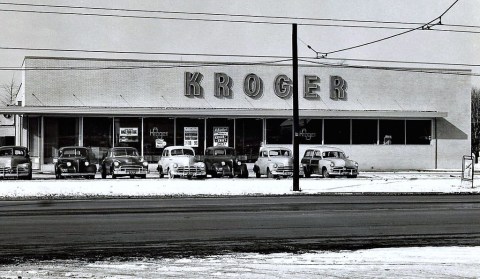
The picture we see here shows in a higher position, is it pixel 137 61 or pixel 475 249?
pixel 137 61

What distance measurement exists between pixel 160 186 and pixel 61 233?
13.5 m

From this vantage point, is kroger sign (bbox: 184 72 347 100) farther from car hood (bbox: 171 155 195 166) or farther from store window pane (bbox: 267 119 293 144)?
car hood (bbox: 171 155 195 166)

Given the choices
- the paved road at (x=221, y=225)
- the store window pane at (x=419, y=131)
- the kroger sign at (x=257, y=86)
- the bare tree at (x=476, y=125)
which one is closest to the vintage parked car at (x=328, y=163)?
the kroger sign at (x=257, y=86)

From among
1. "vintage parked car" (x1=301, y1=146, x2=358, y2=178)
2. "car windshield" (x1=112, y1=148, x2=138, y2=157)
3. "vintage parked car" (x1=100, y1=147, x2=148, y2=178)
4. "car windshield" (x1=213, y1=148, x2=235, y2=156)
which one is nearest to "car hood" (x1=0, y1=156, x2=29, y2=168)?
"vintage parked car" (x1=100, y1=147, x2=148, y2=178)

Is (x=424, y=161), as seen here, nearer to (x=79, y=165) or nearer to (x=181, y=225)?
(x=79, y=165)

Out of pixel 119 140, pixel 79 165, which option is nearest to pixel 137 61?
pixel 119 140

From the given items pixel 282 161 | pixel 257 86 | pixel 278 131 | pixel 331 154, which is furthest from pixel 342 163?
pixel 257 86

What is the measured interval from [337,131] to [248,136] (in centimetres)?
610

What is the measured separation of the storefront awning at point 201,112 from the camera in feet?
121

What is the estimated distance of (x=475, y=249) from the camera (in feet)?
33.0

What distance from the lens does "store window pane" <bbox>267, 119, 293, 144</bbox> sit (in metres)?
41.6

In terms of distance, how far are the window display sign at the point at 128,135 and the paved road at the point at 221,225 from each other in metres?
19.8

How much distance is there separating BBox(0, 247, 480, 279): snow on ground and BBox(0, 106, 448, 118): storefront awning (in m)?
29.4

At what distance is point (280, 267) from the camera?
8523mm
